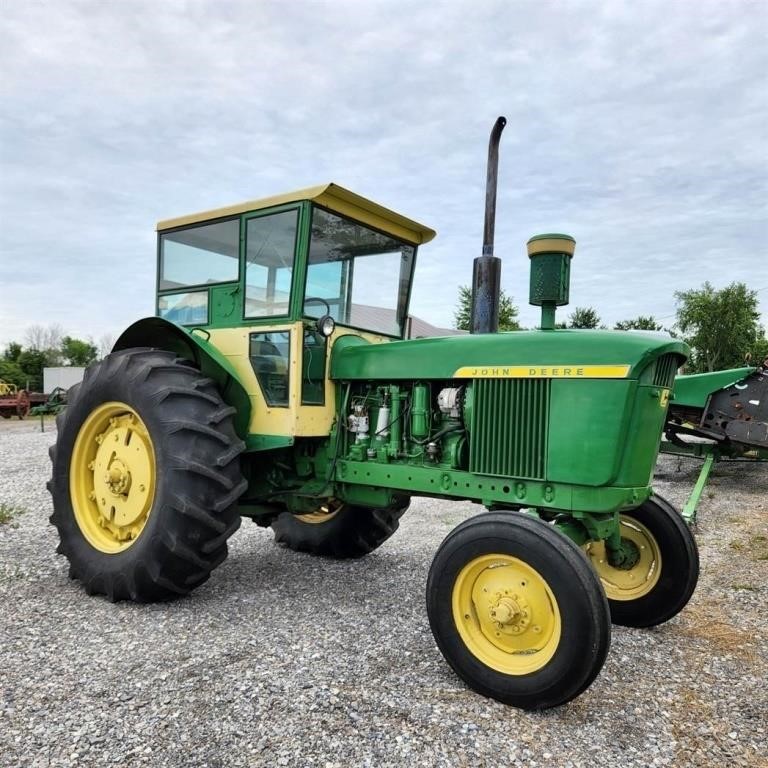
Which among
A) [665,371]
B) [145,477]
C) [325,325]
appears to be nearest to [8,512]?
[145,477]

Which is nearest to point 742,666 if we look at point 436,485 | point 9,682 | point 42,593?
point 436,485

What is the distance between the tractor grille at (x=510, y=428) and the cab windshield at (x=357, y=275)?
1293mm

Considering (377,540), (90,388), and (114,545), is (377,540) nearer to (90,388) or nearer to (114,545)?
(114,545)

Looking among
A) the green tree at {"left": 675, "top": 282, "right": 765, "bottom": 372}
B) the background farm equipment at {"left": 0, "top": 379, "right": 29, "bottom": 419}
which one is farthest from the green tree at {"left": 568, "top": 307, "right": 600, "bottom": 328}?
the background farm equipment at {"left": 0, "top": 379, "right": 29, "bottom": 419}

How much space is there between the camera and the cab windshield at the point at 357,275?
14.3 feet

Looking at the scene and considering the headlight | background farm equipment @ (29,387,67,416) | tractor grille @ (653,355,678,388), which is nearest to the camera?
tractor grille @ (653,355,678,388)

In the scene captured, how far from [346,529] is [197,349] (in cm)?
186

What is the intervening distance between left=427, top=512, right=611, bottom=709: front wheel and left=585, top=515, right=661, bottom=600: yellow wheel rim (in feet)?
3.76

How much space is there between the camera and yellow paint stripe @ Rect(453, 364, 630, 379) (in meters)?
3.30

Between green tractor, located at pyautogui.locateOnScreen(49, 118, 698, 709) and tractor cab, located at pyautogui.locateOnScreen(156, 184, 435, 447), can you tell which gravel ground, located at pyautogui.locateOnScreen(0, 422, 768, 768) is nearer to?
green tractor, located at pyautogui.locateOnScreen(49, 118, 698, 709)

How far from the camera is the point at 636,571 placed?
412cm

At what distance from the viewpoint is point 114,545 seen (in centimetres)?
435

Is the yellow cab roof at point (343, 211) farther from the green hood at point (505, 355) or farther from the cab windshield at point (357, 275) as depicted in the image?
the green hood at point (505, 355)

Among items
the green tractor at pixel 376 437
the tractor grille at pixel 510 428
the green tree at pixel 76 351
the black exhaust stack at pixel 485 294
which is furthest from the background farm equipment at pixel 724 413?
the green tree at pixel 76 351
